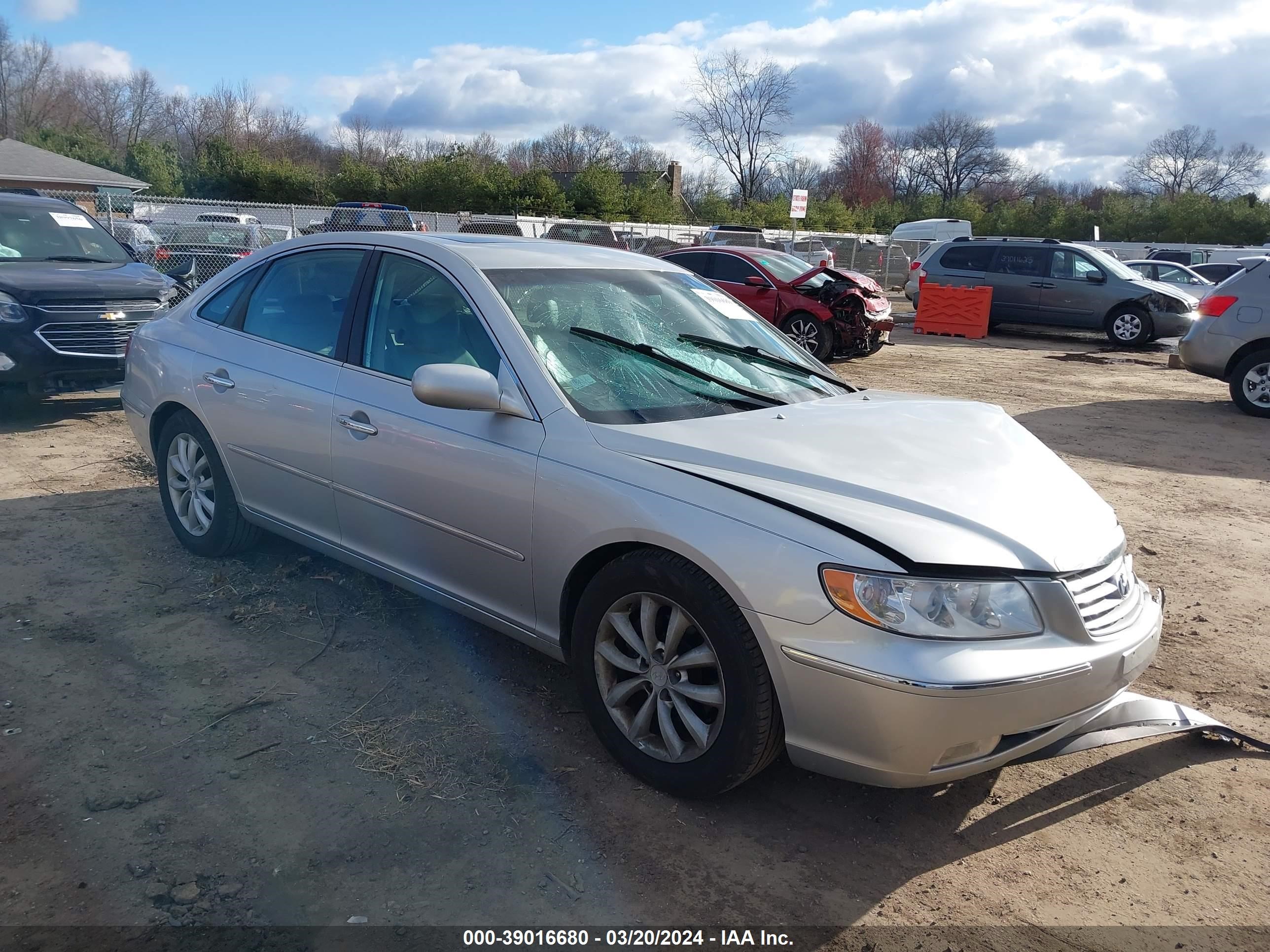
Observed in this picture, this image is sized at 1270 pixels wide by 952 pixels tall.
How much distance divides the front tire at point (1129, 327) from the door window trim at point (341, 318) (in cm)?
1690

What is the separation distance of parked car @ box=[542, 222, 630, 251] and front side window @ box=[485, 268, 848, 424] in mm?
17791

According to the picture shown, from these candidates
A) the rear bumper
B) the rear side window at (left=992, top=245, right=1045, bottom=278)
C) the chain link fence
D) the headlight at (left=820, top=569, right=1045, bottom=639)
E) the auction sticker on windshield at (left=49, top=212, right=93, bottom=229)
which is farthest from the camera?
the rear side window at (left=992, top=245, right=1045, bottom=278)

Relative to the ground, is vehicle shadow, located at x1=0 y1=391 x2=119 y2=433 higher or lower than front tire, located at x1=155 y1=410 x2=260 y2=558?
lower

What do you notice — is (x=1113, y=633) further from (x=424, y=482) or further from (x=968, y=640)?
(x=424, y=482)

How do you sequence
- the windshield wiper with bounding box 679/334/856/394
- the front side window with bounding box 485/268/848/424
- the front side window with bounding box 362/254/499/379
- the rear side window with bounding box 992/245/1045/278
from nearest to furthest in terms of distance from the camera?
the front side window with bounding box 485/268/848/424
the front side window with bounding box 362/254/499/379
the windshield wiper with bounding box 679/334/856/394
the rear side window with bounding box 992/245/1045/278

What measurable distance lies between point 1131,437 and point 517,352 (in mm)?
7885

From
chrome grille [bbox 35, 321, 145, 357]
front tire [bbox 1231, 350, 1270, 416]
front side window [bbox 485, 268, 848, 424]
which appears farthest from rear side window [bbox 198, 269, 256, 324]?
front tire [bbox 1231, 350, 1270, 416]

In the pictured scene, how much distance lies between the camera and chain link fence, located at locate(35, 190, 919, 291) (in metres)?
15.8

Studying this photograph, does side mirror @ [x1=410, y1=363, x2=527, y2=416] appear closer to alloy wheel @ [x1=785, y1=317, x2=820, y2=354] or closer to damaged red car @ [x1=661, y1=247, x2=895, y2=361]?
damaged red car @ [x1=661, y1=247, x2=895, y2=361]

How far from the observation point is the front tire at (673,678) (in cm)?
271

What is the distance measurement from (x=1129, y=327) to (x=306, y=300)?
17.1 m

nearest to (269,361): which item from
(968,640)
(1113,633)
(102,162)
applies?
(968,640)

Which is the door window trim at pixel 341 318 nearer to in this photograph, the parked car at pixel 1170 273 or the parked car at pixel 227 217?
the parked car at pixel 227 217

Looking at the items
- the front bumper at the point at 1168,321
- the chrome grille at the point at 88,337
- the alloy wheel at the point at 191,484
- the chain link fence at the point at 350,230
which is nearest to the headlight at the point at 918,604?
the alloy wheel at the point at 191,484
